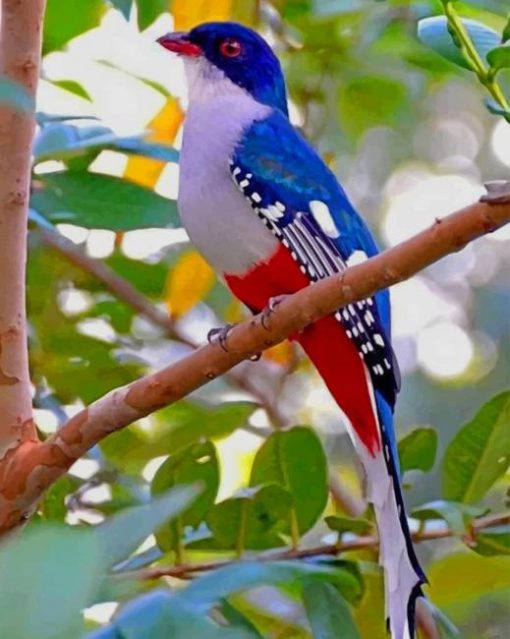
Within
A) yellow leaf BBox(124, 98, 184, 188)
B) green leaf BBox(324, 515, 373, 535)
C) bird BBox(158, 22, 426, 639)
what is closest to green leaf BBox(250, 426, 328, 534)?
green leaf BBox(324, 515, 373, 535)

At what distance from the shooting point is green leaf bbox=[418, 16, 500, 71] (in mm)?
960

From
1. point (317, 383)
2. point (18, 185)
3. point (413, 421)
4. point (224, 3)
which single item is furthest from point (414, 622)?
point (413, 421)

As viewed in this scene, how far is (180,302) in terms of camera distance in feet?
5.13

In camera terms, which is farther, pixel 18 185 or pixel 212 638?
pixel 18 185

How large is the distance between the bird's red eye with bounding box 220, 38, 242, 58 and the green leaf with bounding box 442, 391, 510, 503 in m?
0.70

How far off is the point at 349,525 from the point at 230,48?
779mm

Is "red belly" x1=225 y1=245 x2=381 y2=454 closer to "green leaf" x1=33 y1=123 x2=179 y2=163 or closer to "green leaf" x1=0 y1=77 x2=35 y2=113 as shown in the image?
"green leaf" x1=33 y1=123 x2=179 y2=163

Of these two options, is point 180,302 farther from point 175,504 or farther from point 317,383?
point 175,504

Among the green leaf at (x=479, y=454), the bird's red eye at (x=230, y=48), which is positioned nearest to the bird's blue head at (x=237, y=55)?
the bird's red eye at (x=230, y=48)

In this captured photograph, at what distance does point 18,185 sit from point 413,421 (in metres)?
2.04

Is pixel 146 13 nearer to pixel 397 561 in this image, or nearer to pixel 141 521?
pixel 397 561

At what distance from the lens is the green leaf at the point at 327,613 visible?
97 cm

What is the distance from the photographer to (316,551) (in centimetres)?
113

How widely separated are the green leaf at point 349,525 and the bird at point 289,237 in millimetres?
80
